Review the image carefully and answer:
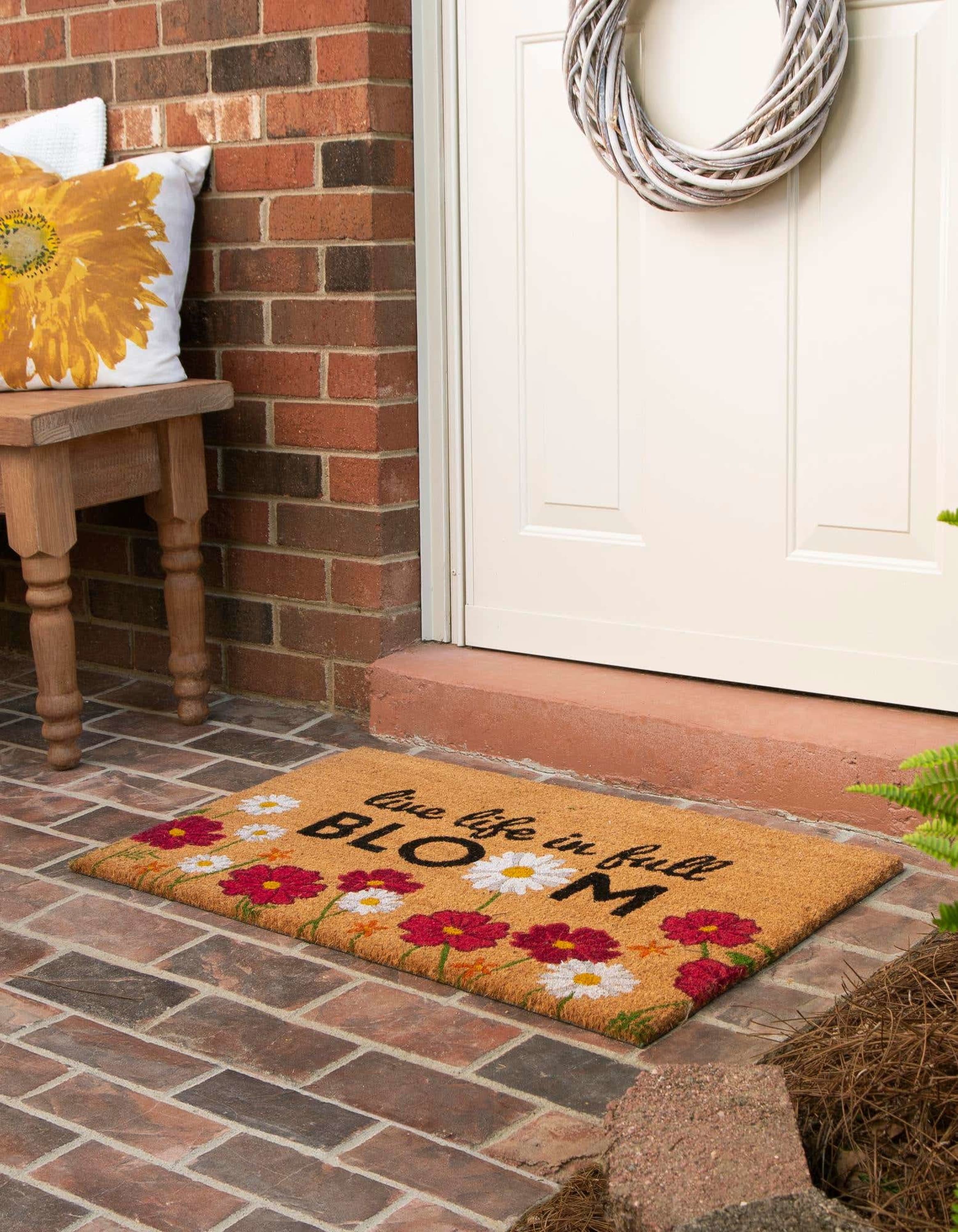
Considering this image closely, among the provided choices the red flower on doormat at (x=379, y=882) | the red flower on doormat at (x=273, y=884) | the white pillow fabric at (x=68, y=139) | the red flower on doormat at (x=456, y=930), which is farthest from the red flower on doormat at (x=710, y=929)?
the white pillow fabric at (x=68, y=139)

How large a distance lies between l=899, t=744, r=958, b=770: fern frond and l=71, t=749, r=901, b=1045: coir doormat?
23.6 inches

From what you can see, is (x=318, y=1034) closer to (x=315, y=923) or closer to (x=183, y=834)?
(x=315, y=923)

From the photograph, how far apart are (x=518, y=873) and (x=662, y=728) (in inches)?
18.4

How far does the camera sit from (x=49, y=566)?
2.65m

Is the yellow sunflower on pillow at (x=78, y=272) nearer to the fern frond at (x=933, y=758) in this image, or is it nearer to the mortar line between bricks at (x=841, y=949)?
the mortar line between bricks at (x=841, y=949)

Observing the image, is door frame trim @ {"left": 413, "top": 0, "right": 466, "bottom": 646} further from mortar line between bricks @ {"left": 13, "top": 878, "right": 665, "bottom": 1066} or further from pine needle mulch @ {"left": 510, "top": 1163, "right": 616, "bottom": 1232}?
pine needle mulch @ {"left": 510, "top": 1163, "right": 616, "bottom": 1232}

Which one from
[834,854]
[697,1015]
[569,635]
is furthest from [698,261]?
[697,1015]

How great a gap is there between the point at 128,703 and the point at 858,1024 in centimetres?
204

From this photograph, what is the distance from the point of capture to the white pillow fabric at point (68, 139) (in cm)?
309

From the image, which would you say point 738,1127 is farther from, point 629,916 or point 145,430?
point 145,430

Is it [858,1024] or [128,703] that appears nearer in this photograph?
[858,1024]

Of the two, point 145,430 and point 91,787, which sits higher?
point 145,430

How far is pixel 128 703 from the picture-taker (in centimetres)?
320

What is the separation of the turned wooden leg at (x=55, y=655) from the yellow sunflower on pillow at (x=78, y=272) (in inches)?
16.0
